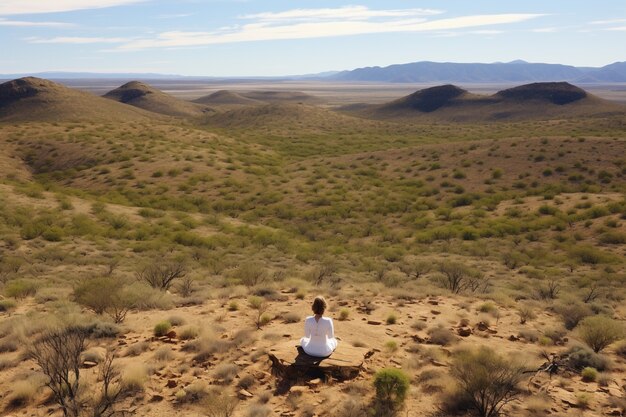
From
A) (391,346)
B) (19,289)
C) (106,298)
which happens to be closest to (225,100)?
(19,289)

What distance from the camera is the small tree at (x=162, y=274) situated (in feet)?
52.5

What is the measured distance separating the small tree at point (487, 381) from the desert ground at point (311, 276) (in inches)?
1.6

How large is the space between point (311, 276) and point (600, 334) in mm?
9621

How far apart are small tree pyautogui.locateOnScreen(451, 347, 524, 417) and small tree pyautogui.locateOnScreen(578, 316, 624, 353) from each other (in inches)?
120

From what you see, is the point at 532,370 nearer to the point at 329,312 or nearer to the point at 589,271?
the point at 329,312

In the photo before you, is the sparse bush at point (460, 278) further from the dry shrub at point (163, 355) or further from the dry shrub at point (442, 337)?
the dry shrub at point (163, 355)

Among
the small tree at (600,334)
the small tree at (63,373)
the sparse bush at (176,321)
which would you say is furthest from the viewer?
the sparse bush at (176,321)

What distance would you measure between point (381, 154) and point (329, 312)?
41.2 m

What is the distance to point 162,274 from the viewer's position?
16.5 m

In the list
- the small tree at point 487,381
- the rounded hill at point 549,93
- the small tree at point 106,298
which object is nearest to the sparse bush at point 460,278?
the small tree at point 487,381

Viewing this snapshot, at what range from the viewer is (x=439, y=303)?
47.2 ft

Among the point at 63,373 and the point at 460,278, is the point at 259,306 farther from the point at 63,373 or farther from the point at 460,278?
the point at 460,278

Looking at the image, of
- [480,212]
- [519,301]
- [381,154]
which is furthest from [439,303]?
[381,154]

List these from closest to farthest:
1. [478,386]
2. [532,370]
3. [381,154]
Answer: [478,386]
[532,370]
[381,154]
